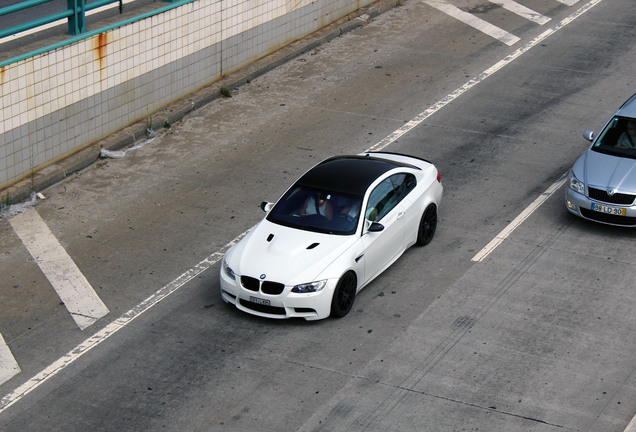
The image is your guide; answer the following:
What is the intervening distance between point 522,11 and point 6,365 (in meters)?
16.5

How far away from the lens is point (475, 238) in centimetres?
1398

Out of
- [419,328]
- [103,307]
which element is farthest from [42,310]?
[419,328]

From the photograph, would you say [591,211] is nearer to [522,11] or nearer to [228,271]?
[228,271]

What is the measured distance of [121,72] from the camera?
17391mm

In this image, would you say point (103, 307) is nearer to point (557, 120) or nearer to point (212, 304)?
point (212, 304)

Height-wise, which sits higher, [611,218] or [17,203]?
[611,218]

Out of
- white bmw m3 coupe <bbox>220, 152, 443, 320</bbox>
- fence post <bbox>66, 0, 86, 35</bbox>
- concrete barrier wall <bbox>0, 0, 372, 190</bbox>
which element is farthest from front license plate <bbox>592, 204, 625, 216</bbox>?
fence post <bbox>66, 0, 86, 35</bbox>

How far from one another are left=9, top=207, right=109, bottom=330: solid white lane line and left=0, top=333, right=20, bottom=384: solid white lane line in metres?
0.94

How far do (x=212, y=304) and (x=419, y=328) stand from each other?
8.66 ft

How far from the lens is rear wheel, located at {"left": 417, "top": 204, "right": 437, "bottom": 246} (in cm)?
1359

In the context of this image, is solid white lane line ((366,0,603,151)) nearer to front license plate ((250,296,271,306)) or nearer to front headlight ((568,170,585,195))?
front headlight ((568,170,585,195))

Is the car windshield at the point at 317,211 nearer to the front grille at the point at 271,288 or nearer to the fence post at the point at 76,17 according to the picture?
the front grille at the point at 271,288

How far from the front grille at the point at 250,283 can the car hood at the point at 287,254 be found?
6 centimetres

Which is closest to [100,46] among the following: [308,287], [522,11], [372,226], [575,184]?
[372,226]
